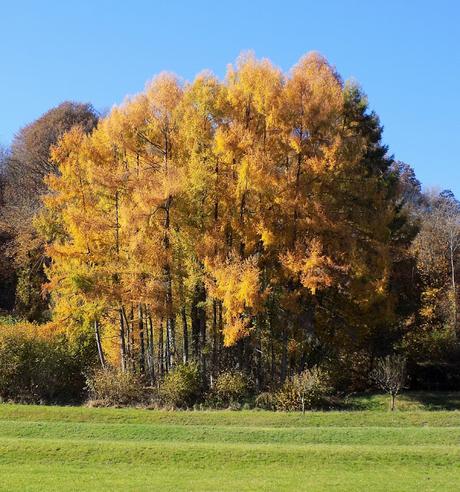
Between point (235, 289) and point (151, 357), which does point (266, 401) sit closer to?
point (235, 289)

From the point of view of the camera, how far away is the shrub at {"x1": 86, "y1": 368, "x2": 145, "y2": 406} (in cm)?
2164

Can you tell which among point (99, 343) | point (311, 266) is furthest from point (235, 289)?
point (99, 343)

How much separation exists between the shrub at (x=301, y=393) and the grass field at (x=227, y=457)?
2845mm

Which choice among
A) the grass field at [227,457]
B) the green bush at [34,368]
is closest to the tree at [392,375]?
the grass field at [227,457]

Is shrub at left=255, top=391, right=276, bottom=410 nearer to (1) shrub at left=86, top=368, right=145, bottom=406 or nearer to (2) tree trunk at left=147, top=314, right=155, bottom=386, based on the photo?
(1) shrub at left=86, top=368, right=145, bottom=406

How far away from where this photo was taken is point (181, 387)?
21.3 m

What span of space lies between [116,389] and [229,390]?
4.11m

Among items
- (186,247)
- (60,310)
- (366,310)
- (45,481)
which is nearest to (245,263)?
(186,247)

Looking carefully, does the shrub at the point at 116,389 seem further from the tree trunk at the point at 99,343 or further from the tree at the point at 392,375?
the tree at the point at 392,375

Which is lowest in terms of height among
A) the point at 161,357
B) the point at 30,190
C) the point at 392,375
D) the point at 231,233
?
the point at 392,375

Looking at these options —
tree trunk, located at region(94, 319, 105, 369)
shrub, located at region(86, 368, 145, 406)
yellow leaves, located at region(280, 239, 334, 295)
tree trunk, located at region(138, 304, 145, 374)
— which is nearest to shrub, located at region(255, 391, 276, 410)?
yellow leaves, located at region(280, 239, 334, 295)

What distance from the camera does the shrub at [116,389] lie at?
21641 millimetres

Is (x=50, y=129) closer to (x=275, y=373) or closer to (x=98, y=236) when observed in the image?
(x=98, y=236)

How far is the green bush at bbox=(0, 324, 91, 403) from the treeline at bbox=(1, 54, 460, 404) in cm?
101
